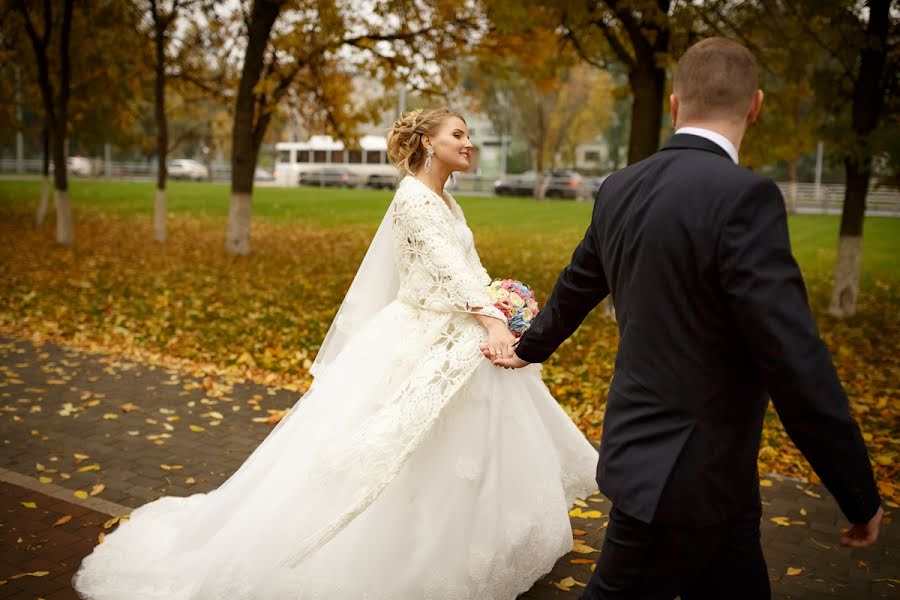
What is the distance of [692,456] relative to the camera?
222 centimetres

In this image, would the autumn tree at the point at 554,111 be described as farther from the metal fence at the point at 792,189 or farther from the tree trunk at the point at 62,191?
the tree trunk at the point at 62,191

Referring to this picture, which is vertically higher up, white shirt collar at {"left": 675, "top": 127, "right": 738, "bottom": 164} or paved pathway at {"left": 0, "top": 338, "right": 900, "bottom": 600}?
white shirt collar at {"left": 675, "top": 127, "right": 738, "bottom": 164}

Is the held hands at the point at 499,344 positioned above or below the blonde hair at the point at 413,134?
below

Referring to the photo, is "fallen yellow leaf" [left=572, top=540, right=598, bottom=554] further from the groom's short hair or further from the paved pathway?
the groom's short hair

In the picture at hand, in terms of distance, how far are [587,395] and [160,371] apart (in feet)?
14.9

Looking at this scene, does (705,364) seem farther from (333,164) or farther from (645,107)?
(333,164)

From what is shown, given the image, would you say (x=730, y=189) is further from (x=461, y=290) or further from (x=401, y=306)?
(x=401, y=306)

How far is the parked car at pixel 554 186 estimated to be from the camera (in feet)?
154

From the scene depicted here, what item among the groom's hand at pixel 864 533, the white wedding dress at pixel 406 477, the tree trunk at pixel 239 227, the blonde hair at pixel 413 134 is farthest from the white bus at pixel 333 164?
the groom's hand at pixel 864 533

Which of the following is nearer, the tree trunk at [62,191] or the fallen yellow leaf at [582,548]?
the fallen yellow leaf at [582,548]

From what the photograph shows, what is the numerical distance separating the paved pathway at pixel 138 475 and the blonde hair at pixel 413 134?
7.50 ft

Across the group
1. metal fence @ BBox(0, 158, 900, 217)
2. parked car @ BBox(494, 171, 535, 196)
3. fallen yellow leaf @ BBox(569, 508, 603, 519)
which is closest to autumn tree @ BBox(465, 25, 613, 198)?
parked car @ BBox(494, 171, 535, 196)

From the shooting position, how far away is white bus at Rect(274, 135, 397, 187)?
57375 mm

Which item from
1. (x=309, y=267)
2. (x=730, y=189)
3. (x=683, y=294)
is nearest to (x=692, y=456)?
(x=683, y=294)
